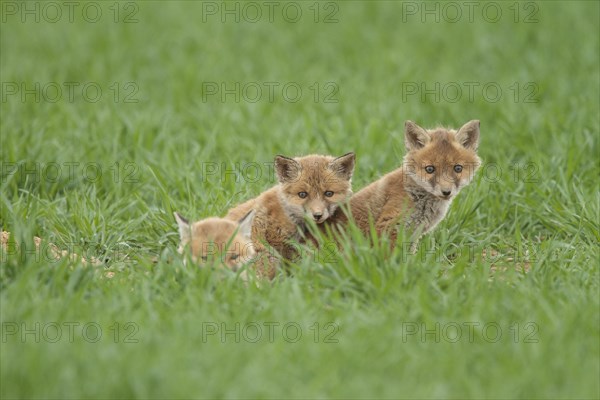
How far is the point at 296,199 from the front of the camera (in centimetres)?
692

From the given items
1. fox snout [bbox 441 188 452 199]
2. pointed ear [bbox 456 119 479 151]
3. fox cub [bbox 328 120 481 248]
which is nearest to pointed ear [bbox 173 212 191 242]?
→ fox cub [bbox 328 120 481 248]

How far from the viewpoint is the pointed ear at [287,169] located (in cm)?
697

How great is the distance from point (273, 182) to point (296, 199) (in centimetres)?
172

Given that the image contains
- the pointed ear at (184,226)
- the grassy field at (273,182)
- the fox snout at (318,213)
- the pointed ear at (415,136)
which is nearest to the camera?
the grassy field at (273,182)

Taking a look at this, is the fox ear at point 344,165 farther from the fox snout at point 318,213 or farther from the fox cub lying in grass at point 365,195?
the fox snout at point 318,213

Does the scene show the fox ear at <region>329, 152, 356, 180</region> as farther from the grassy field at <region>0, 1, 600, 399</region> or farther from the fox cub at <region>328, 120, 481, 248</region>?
the grassy field at <region>0, 1, 600, 399</region>

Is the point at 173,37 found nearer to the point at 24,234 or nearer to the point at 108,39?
the point at 108,39

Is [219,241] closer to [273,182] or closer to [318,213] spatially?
[318,213]

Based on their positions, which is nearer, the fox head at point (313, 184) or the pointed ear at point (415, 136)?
the fox head at point (313, 184)

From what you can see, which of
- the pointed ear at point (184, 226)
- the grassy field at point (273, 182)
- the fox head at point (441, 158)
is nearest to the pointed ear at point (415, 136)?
the fox head at point (441, 158)

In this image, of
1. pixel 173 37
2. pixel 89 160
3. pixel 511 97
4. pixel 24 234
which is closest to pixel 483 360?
pixel 24 234

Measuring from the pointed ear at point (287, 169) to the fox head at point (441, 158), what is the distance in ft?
2.77

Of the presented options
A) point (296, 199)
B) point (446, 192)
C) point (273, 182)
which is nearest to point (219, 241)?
point (296, 199)

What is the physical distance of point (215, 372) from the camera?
507cm
